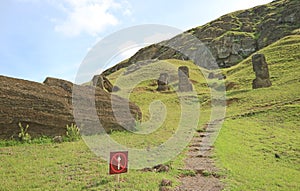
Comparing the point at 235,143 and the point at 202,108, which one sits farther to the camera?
the point at 202,108

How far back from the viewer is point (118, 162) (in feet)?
31.1

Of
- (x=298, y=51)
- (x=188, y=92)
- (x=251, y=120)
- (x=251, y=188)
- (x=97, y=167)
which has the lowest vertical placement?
(x=251, y=188)

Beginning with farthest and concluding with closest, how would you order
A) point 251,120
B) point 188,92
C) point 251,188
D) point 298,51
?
1. point 298,51
2. point 188,92
3. point 251,120
4. point 251,188

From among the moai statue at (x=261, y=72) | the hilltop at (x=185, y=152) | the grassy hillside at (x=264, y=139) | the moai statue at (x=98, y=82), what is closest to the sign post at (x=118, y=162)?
the hilltop at (x=185, y=152)

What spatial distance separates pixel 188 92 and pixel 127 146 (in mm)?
35494

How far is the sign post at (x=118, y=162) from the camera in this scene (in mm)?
9328

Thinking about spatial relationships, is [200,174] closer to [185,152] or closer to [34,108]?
[185,152]

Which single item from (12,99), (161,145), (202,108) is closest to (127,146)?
(161,145)

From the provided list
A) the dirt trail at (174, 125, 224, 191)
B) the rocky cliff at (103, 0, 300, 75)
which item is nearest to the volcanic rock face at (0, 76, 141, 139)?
the dirt trail at (174, 125, 224, 191)

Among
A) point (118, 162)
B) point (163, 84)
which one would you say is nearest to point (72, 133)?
point (118, 162)

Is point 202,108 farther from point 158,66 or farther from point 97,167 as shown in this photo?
point 158,66

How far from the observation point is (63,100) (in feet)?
62.3

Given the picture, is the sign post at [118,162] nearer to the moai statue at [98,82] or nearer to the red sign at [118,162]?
the red sign at [118,162]

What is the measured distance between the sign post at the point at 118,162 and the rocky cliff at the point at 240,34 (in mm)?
100659
